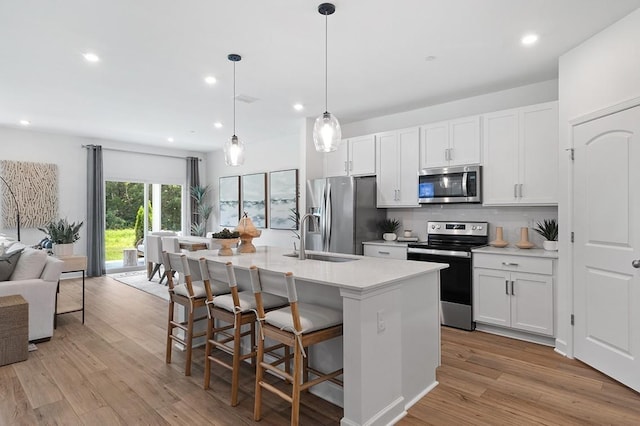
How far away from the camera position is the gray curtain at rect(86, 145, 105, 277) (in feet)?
23.0

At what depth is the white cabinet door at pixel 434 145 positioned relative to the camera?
171 inches

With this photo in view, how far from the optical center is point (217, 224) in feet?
28.6

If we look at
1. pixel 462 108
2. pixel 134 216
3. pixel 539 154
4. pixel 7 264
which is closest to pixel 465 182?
pixel 539 154

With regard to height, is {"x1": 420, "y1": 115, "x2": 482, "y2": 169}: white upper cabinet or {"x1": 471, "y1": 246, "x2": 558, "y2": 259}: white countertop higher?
{"x1": 420, "y1": 115, "x2": 482, "y2": 169}: white upper cabinet

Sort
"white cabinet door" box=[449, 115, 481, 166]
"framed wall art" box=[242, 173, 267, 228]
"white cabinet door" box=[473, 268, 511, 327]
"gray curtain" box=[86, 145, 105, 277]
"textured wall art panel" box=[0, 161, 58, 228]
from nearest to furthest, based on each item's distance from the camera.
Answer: "white cabinet door" box=[473, 268, 511, 327]
"white cabinet door" box=[449, 115, 481, 166]
"textured wall art panel" box=[0, 161, 58, 228]
"gray curtain" box=[86, 145, 105, 277]
"framed wall art" box=[242, 173, 267, 228]

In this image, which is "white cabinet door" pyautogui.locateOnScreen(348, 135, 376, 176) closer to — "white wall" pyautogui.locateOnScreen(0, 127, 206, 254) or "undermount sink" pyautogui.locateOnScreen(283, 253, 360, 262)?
"undermount sink" pyautogui.locateOnScreen(283, 253, 360, 262)

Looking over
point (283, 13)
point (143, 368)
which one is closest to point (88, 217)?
point (143, 368)

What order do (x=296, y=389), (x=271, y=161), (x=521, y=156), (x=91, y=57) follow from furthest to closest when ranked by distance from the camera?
(x=271, y=161) → (x=521, y=156) → (x=91, y=57) → (x=296, y=389)

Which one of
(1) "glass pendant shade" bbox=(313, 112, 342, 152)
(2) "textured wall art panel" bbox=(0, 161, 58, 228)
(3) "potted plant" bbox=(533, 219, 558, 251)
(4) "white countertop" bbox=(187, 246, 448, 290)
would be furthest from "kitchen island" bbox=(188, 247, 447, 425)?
(2) "textured wall art panel" bbox=(0, 161, 58, 228)

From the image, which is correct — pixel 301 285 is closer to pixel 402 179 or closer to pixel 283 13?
pixel 283 13

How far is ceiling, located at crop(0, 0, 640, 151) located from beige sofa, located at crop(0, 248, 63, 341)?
6.43 ft

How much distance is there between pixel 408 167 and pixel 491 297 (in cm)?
183

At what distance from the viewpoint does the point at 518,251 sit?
12.1 ft

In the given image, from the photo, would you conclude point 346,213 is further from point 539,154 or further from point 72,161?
point 72,161
